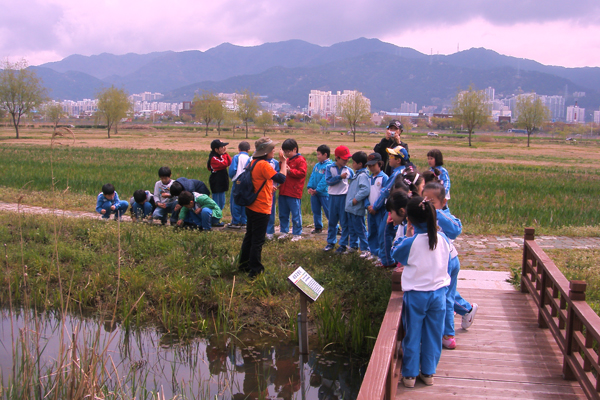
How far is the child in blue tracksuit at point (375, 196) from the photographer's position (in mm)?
6637

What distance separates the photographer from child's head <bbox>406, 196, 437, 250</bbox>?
3.39 metres

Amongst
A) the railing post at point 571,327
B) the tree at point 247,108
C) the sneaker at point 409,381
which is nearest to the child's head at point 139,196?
the sneaker at point 409,381

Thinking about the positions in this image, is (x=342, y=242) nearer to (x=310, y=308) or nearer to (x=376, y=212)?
(x=376, y=212)

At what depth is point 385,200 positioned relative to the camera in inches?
247

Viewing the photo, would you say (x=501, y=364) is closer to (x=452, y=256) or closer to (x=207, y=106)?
(x=452, y=256)

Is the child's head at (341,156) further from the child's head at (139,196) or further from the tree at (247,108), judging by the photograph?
the tree at (247,108)

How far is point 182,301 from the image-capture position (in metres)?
5.71

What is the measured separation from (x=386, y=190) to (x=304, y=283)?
251 centimetres

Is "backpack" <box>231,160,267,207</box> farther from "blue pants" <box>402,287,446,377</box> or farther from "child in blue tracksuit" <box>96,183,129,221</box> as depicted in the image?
"child in blue tracksuit" <box>96,183,129,221</box>

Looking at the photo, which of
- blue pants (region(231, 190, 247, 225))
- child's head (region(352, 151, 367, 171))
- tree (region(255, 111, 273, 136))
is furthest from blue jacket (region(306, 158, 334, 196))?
tree (region(255, 111, 273, 136))

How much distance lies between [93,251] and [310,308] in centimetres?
378

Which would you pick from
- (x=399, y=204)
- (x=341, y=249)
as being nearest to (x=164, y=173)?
(x=341, y=249)

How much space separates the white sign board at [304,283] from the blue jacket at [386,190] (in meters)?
2.31

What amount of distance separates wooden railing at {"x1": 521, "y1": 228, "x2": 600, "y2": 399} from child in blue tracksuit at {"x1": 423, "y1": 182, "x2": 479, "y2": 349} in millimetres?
722
